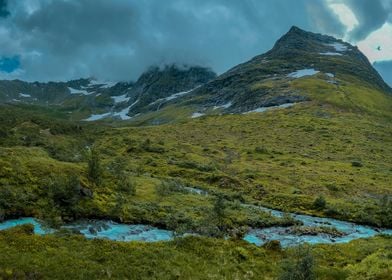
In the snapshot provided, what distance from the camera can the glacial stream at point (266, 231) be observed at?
57219mm

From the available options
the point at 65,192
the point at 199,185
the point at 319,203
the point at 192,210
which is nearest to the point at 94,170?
the point at 65,192

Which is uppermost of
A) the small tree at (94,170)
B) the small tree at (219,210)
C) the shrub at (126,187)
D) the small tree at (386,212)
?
the small tree at (94,170)

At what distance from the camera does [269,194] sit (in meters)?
93.9

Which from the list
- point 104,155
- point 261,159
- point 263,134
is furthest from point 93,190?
point 263,134

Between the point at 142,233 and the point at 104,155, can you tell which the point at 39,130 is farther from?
the point at 142,233

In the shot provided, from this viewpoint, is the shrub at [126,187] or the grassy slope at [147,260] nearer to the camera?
the grassy slope at [147,260]

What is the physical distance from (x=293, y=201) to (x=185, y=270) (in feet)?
188

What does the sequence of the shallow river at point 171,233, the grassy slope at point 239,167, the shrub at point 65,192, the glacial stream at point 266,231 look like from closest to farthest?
the shallow river at point 171,233 → the glacial stream at point 266,231 → the shrub at point 65,192 → the grassy slope at point 239,167

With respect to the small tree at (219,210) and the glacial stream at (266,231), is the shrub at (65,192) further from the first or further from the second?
the small tree at (219,210)

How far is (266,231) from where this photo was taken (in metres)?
69.2

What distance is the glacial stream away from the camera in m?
57.2

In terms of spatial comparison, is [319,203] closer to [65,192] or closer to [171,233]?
[171,233]

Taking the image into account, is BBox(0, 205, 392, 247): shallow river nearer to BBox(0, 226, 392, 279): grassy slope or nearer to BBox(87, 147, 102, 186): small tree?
BBox(87, 147, 102, 186): small tree

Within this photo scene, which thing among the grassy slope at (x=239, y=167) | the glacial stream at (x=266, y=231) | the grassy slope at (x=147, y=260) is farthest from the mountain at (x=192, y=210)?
the grassy slope at (x=239, y=167)
